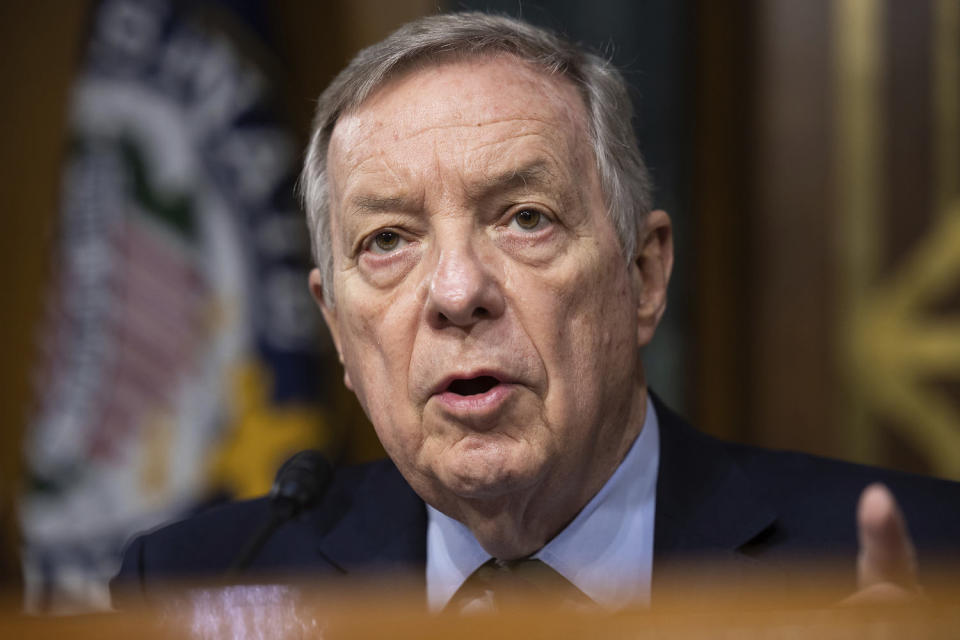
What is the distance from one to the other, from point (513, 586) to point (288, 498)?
14.6 inches

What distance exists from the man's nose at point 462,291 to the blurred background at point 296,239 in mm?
1580

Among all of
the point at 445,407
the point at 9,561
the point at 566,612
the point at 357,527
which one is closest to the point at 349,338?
the point at 445,407

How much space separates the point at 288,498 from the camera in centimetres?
162

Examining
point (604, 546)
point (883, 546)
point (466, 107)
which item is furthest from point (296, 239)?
point (883, 546)

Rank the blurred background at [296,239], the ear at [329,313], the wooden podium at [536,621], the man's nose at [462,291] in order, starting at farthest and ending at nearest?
the blurred background at [296,239], the ear at [329,313], the man's nose at [462,291], the wooden podium at [536,621]

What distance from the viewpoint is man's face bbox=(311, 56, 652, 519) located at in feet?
4.56

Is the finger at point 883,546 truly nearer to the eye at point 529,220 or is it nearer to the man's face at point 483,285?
the man's face at point 483,285

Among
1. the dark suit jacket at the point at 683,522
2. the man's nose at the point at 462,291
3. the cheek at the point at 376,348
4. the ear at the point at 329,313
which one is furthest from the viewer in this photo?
the ear at the point at 329,313

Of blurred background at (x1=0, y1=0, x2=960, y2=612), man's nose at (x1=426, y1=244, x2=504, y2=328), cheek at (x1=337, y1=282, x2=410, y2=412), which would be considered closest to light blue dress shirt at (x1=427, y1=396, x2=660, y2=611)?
cheek at (x1=337, y1=282, x2=410, y2=412)

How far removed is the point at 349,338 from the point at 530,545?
1.35 ft

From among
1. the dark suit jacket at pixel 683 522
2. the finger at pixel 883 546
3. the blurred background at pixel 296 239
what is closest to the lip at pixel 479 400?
the dark suit jacket at pixel 683 522

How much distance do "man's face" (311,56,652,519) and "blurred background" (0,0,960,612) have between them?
4.63 ft

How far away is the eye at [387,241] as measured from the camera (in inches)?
59.3

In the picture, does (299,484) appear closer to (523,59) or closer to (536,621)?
(523,59)
